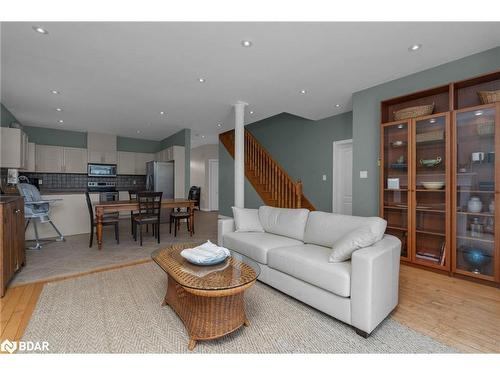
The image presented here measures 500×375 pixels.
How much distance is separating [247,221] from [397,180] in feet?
7.00

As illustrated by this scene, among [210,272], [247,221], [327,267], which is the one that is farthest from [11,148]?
[327,267]

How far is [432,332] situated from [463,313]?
0.54m

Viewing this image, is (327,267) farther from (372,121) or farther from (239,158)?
(239,158)

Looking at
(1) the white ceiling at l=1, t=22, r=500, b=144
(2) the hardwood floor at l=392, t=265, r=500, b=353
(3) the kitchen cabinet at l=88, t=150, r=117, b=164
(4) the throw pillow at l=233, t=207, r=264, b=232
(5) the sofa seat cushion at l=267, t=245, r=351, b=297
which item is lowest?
(2) the hardwood floor at l=392, t=265, r=500, b=353

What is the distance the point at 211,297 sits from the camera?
1551 millimetres

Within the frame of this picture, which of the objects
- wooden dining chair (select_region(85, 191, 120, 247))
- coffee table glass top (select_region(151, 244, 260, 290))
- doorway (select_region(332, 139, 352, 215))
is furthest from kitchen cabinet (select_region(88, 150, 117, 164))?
doorway (select_region(332, 139, 352, 215))

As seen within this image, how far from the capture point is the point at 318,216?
264 cm

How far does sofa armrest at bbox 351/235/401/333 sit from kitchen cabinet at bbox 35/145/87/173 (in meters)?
7.32

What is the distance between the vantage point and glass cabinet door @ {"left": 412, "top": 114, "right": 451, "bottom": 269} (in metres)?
2.83

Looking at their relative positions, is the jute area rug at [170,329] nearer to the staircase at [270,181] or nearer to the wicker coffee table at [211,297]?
the wicker coffee table at [211,297]

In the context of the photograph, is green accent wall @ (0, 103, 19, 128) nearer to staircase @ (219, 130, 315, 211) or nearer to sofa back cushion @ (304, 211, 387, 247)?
staircase @ (219, 130, 315, 211)


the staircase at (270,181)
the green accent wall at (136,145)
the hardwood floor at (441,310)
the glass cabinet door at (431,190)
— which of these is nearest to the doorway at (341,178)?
Answer: the staircase at (270,181)
